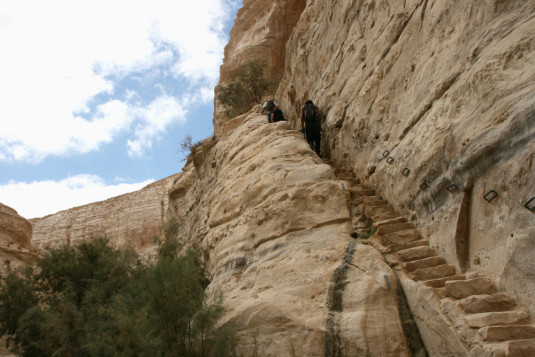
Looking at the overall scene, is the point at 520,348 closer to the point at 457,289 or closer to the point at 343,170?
the point at 457,289

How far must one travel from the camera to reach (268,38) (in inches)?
995

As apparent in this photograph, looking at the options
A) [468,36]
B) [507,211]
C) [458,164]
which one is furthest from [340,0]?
[507,211]

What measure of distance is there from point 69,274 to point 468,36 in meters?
9.58

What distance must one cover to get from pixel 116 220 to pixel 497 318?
31.7m

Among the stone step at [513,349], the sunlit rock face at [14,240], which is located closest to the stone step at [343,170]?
the stone step at [513,349]

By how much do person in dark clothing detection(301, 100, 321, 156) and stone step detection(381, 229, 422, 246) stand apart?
200 inches

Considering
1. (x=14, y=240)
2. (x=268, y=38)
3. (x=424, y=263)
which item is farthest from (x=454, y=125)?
(x=268, y=38)

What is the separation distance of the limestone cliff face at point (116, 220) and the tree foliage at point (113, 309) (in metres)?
20.1

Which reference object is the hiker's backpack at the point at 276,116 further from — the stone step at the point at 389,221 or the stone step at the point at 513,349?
the stone step at the point at 513,349

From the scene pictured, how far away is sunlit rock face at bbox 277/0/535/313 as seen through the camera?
3.96 meters

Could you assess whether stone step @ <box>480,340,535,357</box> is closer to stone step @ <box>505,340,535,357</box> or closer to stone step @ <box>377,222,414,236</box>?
stone step @ <box>505,340,535,357</box>

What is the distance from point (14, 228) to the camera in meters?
17.5

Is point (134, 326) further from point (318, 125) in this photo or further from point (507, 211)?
point (318, 125)

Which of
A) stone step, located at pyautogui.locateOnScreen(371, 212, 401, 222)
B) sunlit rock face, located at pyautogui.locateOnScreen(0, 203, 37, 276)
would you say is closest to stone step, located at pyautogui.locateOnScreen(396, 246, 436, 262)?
stone step, located at pyautogui.locateOnScreen(371, 212, 401, 222)
